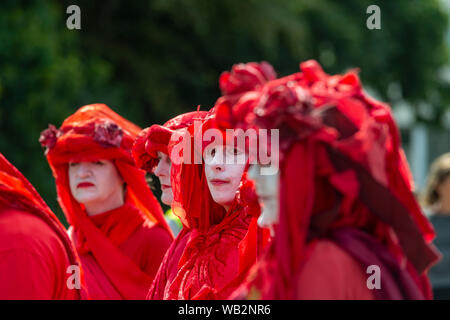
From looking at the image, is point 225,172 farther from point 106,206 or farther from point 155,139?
point 106,206

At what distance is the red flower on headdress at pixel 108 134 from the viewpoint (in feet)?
13.8

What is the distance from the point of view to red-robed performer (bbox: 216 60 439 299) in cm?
194

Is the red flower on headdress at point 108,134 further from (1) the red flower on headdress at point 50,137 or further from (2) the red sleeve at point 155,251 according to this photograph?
(2) the red sleeve at point 155,251

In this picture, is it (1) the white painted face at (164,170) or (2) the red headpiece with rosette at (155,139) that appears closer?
(2) the red headpiece with rosette at (155,139)

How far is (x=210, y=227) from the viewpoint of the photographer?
304 cm

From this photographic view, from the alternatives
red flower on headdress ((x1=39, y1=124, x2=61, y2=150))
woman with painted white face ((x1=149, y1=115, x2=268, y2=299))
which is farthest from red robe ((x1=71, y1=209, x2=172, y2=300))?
woman with painted white face ((x1=149, y1=115, x2=268, y2=299))

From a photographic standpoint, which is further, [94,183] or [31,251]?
[94,183]

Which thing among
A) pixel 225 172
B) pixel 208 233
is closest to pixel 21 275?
pixel 208 233

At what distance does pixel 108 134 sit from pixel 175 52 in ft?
29.8

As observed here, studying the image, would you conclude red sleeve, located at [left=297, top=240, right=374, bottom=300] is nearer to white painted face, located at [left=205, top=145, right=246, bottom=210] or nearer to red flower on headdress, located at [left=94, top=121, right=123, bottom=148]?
white painted face, located at [left=205, top=145, right=246, bottom=210]

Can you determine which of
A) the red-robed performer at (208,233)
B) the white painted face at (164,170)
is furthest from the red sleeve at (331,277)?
the white painted face at (164,170)

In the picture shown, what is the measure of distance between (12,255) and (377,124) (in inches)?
52.0
